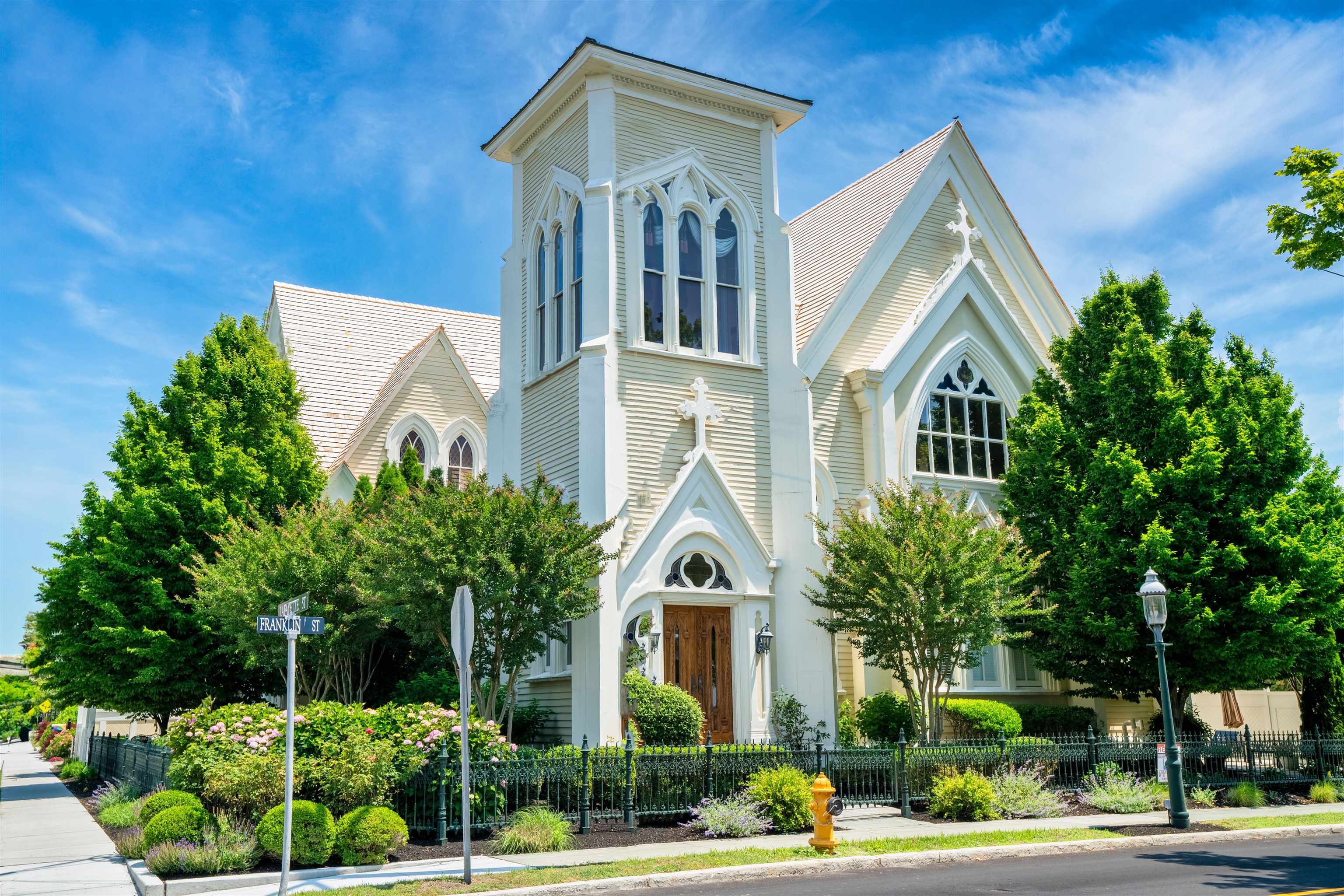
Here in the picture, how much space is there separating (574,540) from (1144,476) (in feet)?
34.1

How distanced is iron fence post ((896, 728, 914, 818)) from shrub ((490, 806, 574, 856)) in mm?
5277

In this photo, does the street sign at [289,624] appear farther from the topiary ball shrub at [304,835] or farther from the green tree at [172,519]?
the green tree at [172,519]

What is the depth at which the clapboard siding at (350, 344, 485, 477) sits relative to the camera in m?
29.8

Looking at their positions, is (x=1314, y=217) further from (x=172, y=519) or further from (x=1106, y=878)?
(x=172, y=519)

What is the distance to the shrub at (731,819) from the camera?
14.6 meters

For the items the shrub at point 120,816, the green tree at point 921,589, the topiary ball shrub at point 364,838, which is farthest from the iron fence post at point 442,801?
the green tree at point 921,589

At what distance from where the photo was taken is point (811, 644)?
19859 mm

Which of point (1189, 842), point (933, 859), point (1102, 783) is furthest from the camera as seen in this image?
point (1102, 783)

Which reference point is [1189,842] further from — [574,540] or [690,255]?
[690,255]

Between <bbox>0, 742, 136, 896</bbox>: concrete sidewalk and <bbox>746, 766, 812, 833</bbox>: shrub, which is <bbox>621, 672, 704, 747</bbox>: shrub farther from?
<bbox>0, 742, 136, 896</bbox>: concrete sidewalk

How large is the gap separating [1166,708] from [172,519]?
761 inches

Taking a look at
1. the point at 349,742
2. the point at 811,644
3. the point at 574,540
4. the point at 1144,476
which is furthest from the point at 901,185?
the point at 349,742

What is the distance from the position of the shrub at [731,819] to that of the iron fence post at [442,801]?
3408 millimetres

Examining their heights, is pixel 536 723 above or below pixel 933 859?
above
